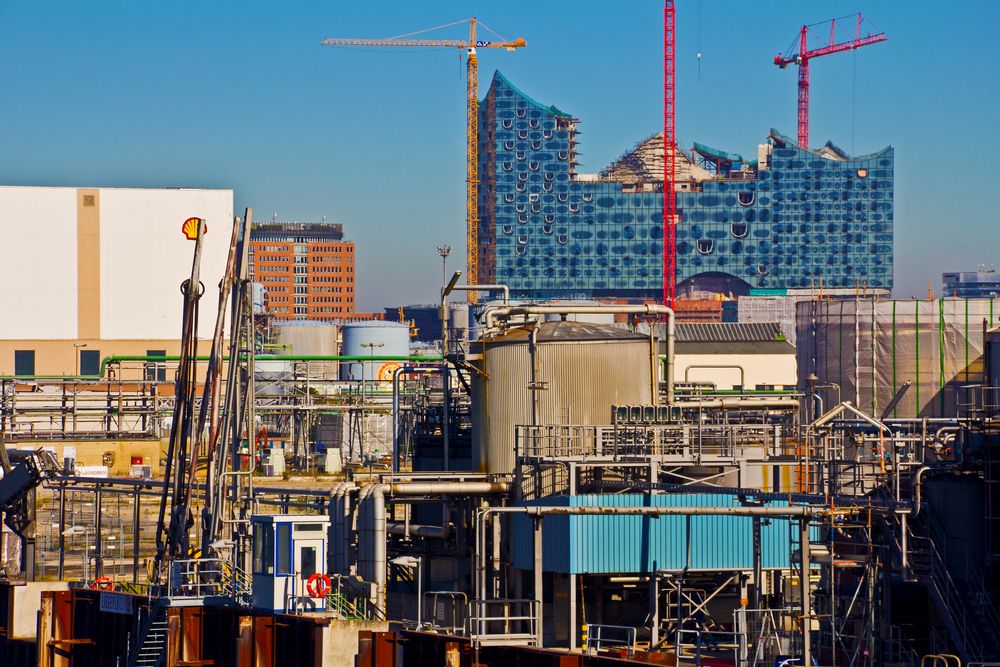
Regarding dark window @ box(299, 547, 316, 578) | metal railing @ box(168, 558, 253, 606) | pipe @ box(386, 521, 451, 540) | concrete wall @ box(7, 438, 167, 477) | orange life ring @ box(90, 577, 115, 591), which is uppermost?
concrete wall @ box(7, 438, 167, 477)

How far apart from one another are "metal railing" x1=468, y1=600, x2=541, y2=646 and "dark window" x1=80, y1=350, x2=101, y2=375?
2652 inches

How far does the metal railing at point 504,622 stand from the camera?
3050cm

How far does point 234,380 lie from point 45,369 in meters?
63.6

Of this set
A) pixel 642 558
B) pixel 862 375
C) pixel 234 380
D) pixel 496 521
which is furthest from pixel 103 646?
pixel 862 375

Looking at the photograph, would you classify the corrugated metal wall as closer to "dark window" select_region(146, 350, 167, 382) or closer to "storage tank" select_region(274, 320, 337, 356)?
"dark window" select_region(146, 350, 167, 382)

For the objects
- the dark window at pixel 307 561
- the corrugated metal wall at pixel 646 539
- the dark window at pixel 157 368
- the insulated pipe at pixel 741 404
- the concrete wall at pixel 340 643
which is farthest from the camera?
the dark window at pixel 157 368

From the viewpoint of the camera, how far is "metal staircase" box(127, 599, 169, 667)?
33219mm

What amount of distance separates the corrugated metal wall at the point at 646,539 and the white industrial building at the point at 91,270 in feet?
224

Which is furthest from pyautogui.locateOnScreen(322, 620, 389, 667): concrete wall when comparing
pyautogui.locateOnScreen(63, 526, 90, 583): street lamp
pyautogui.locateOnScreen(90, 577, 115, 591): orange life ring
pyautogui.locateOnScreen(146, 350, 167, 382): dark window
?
pyautogui.locateOnScreen(146, 350, 167, 382): dark window

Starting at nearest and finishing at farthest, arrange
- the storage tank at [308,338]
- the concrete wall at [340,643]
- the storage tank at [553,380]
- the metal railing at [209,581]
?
the concrete wall at [340,643]
the metal railing at [209,581]
the storage tank at [553,380]
the storage tank at [308,338]

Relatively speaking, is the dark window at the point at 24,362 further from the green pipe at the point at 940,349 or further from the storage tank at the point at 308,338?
the green pipe at the point at 940,349

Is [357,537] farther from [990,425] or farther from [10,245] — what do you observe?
[10,245]

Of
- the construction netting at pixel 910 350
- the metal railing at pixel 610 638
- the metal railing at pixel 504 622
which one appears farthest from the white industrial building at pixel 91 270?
the metal railing at pixel 610 638

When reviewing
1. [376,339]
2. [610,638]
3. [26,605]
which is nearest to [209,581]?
[26,605]
